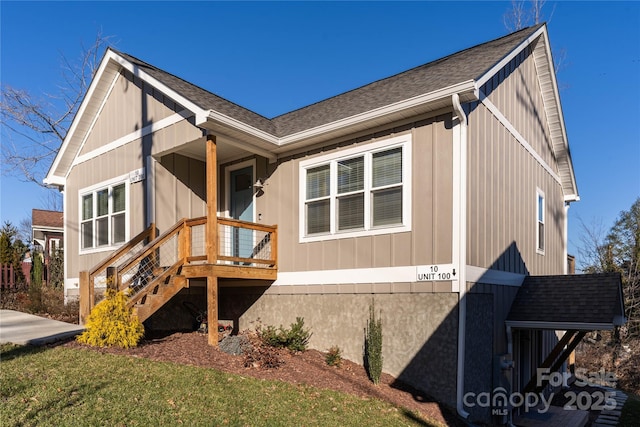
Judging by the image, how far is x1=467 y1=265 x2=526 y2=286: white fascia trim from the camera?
7175 mm

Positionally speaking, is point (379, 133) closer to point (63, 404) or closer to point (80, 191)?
point (63, 404)

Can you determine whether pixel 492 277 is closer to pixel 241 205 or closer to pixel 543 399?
pixel 543 399

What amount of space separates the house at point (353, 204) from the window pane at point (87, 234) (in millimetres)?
53

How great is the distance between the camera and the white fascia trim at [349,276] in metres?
7.45

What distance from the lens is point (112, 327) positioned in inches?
286

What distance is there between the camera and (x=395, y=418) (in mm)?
5859

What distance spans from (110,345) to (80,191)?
6.49m

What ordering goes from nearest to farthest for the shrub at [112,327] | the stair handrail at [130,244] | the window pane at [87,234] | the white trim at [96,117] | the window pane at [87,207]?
1. the shrub at [112,327]
2. the stair handrail at [130,244]
3. the white trim at [96,117]
4. the window pane at [87,234]
5. the window pane at [87,207]

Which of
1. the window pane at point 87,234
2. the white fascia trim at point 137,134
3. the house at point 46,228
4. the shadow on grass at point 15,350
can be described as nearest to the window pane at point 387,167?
the white fascia trim at point 137,134

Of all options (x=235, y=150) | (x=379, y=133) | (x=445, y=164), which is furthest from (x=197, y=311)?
(x=445, y=164)

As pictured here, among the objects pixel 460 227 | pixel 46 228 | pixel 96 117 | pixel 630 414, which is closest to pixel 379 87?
pixel 460 227

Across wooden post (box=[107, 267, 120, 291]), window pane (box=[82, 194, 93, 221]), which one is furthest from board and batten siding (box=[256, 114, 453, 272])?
window pane (box=[82, 194, 93, 221])

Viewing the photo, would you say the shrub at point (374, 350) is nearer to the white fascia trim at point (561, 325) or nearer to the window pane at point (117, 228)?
the white fascia trim at point (561, 325)

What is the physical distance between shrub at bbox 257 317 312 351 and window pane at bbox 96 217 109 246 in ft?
17.7
